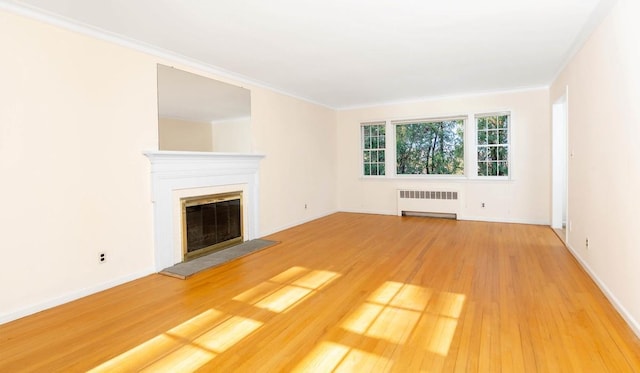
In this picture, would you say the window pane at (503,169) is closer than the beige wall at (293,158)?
No

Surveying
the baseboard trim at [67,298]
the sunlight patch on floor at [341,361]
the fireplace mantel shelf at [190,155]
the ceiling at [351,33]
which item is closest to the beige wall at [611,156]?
A: the ceiling at [351,33]

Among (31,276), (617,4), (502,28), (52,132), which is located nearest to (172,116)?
(52,132)

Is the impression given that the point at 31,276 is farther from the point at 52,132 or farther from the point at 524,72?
the point at 524,72

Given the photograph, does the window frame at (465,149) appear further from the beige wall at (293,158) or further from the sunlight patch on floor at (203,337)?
the sunlight patch on floor at (203,337)

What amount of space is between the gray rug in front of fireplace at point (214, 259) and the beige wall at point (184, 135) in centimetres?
136

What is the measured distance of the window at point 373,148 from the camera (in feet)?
24.5

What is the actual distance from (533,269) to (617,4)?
2513 millimetres

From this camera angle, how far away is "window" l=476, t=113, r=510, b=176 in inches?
246

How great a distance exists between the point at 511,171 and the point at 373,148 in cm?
281

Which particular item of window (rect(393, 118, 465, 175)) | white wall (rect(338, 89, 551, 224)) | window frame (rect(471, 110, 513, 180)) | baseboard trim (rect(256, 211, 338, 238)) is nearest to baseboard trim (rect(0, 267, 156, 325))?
baseboard trim (rect(256, 211, 338, 238))

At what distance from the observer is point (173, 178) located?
3859 millimetres

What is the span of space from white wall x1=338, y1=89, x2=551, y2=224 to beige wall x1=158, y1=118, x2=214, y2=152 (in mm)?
4203

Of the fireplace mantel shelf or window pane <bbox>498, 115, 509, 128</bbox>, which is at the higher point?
window pane <bbox>498, 115, 509, 128</bbox>

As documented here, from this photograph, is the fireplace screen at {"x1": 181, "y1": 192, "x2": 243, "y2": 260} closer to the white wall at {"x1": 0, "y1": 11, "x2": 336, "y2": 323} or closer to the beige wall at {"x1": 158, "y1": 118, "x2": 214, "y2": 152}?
the white wall at {"x1": 0, "y1": 11, "x2": 336, "y2": 323}
